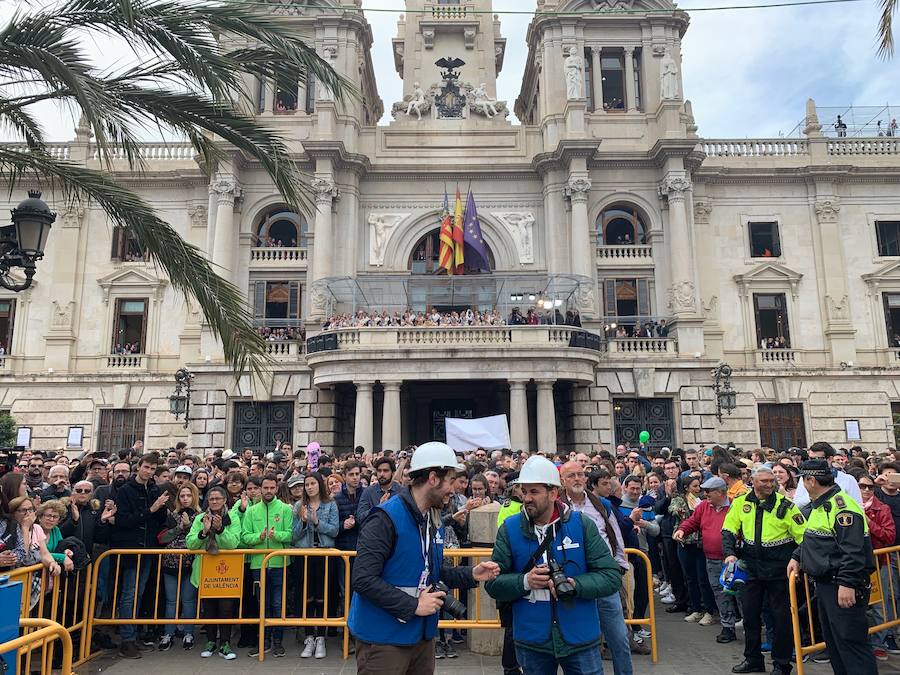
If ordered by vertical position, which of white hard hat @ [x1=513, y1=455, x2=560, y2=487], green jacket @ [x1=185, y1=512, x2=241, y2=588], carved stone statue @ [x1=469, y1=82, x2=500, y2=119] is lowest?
green jacket @ [x1=185, y1=512, x2=241, y2=588]

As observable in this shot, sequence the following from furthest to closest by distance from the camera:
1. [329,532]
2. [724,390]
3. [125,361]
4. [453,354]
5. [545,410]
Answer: [125,361]
[724,390]
[545,410]
[453,354]
[329,532]

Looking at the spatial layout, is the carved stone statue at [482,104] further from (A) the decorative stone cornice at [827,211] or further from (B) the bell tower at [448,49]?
(A) the decorative stone cornice at [827,211]


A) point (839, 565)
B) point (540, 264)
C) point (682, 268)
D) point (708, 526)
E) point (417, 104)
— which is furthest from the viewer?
point (417, 104)

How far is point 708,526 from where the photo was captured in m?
8.57

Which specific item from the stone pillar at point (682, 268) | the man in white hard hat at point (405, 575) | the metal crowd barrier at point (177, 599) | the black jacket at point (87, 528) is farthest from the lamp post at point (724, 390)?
the man in white hard hat at point (405, 575)

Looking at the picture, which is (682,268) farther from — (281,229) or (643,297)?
(281,229)

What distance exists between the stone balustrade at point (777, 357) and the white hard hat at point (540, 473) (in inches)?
1115

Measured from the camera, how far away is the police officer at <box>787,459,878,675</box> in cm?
590

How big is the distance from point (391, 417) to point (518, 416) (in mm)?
4528

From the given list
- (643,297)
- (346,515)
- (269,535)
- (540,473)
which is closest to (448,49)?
(643,297)

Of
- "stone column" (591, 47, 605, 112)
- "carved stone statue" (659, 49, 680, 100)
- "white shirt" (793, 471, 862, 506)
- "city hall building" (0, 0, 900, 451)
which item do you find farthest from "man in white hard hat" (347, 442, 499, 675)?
"stone column" (591, 47, 605, 112)

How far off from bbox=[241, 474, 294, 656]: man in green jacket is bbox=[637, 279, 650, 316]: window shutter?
23933 millimetres

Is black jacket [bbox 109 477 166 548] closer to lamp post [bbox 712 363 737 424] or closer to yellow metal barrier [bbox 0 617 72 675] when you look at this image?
yellow metal barrier [bbox 0 617 72 675]

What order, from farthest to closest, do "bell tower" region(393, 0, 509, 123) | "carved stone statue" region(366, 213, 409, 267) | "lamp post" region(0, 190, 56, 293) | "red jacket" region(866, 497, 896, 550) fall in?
"bell tower" region(393, 0, 509, 123)
"carved stone statue" region(366, 213, 409, 267)
"lamp post" region(0, 190, 56, 293)
"red jacket" region(866, 497, 896, 550)
